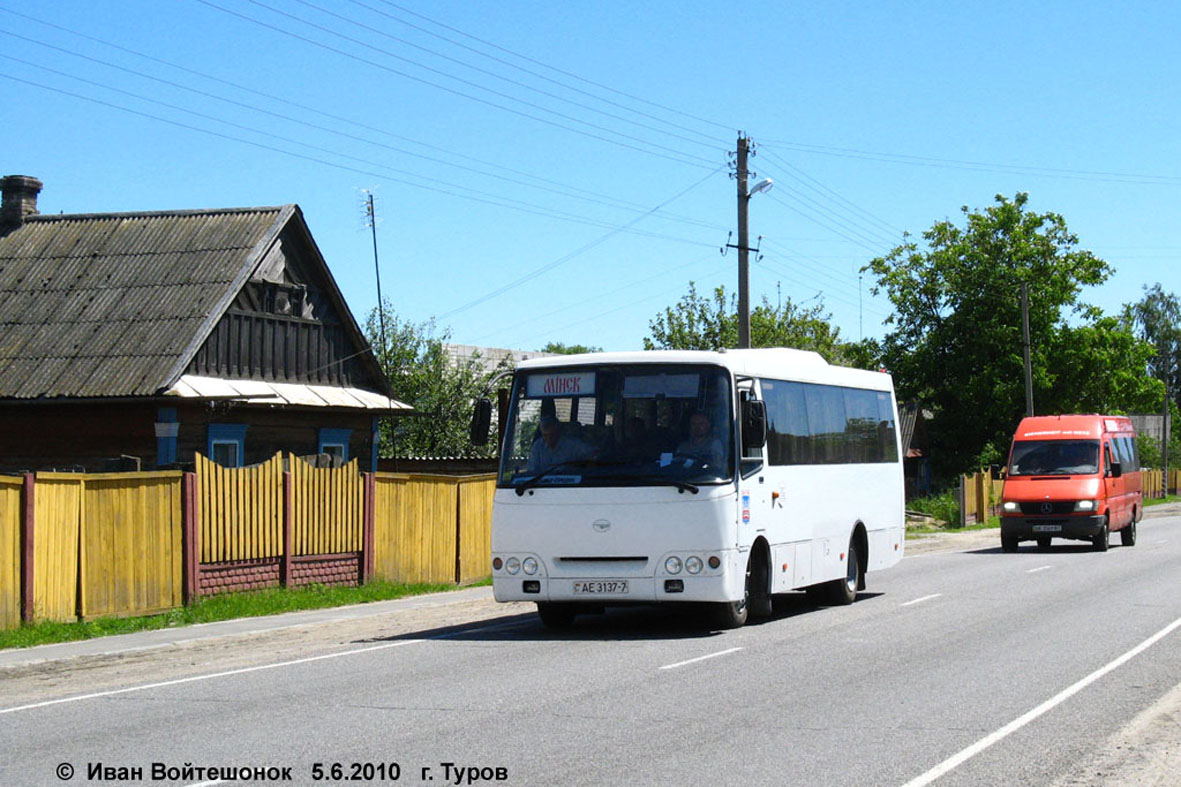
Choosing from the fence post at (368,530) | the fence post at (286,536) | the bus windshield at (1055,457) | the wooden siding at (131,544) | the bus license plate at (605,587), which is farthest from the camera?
the bus windshield at (1055,457)

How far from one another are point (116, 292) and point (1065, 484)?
18786 mm

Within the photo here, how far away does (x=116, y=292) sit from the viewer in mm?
27938

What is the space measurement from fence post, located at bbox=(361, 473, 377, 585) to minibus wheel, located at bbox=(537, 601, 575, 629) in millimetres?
6434

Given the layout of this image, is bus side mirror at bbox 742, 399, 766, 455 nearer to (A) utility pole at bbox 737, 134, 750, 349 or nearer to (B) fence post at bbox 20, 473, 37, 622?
(B) fence post at bbox 20, 473, 37, 622

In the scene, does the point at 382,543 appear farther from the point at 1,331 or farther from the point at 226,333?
the point at 1,331

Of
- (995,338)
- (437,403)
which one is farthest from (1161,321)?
(437,403)

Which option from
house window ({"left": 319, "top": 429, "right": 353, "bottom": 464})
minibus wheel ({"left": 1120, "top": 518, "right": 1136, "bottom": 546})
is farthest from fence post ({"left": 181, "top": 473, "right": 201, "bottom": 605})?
minibus wheel ({"left": 1120, "top": 518, "right": 1136, "bottom": 546})

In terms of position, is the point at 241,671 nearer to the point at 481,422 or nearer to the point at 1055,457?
the point at 481,422

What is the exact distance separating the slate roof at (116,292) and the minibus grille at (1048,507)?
15755 millimetres

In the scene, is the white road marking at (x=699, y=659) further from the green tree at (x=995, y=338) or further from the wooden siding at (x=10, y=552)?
the green tree at (x=995, y=338)

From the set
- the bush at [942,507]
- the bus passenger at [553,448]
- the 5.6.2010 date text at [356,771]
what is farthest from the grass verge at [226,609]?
the bush at [942,507]

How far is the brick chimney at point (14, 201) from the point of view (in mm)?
31344

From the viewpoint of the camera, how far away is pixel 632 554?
1427 centimetres

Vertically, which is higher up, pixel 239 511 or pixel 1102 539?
pixel 239 511
